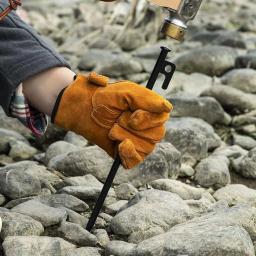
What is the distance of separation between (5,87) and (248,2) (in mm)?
10126

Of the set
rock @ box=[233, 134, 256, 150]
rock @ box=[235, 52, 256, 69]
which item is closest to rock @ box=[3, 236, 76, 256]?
rock @ box=[233, 134, 256, 150]

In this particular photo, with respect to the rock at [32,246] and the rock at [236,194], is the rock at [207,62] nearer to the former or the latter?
the rock at [236,194]

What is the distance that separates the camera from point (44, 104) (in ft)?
7.66

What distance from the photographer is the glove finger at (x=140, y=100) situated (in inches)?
85.0

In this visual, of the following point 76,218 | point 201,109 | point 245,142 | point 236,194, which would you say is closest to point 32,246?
point 76,218

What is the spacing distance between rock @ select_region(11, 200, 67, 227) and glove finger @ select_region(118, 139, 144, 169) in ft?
1.14

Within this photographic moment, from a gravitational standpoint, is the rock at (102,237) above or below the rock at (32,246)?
below

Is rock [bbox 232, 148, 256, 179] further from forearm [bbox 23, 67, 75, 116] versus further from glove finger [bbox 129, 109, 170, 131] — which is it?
forearm [bbox 23, 67, 75, 116]

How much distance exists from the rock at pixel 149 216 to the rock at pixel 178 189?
0.84 ft

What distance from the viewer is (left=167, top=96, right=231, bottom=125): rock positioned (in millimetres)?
4008

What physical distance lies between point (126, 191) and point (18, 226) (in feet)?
2.35

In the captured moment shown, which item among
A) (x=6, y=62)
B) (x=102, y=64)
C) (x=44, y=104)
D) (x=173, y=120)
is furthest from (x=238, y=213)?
(x=102, y=64)

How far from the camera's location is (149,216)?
7.84 feet

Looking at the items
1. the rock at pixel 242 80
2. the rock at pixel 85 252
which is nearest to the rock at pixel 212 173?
the rock at pixel 85 252
